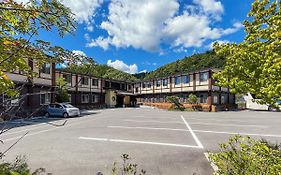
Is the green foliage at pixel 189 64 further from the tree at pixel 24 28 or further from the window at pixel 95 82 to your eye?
the tree at pixel 24 28

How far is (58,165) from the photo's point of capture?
20.6 feet

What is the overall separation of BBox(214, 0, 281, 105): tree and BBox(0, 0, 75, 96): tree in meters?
4.45

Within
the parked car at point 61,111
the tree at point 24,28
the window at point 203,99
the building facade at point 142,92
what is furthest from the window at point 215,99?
the tree at point 24,28

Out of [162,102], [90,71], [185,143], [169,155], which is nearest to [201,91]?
[162,102]

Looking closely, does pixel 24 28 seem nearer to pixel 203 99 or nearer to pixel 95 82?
pixel 203 99

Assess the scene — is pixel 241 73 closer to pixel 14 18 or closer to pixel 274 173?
pixel 274 173

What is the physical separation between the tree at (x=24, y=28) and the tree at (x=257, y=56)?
14.6ft

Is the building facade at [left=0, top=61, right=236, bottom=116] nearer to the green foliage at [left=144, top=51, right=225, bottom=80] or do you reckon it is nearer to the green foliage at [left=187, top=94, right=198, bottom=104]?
the green foliage at [left=187, top=94, right=198, bottom=104]

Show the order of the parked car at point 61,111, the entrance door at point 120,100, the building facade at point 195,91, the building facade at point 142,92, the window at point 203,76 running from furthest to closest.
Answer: the entrance door at point 120,100
the window at point 203,76
the building facade at point 195,91
the building facade at point 142,92
the parked car at point 61,111

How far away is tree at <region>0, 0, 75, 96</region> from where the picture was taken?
2336mm

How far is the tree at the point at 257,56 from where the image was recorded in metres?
4.59

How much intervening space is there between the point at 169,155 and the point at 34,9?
682cm

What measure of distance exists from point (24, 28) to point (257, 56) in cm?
544

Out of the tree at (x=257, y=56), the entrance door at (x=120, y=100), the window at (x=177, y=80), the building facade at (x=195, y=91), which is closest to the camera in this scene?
the tree at (x=257, y=56)
